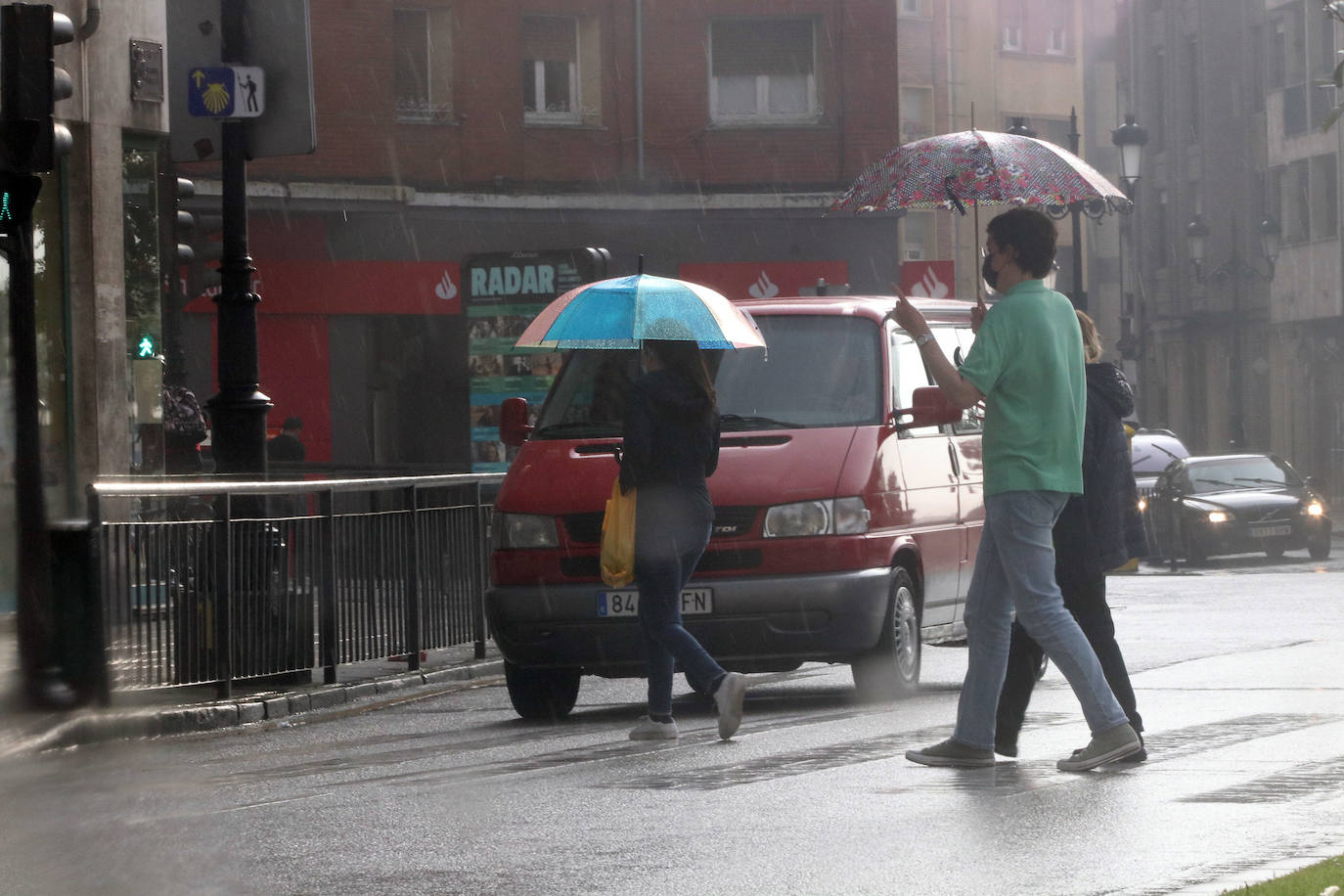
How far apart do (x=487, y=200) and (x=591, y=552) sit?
20.0 meters

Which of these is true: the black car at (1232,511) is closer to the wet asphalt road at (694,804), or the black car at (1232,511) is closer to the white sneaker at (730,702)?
the wet asphalt road at (694,804)

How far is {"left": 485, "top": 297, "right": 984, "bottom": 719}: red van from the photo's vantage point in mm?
11438

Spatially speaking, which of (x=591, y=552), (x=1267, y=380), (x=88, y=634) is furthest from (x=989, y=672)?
(x=1267, y=380)

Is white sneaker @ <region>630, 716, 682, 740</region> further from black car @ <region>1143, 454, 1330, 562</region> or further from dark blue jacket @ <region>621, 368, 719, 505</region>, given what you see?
black car @ <region>1143, 454, 1330, 562</region>

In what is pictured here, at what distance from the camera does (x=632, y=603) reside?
37.6ft

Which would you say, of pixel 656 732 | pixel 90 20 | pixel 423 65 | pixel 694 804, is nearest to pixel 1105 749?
pixel 694 804

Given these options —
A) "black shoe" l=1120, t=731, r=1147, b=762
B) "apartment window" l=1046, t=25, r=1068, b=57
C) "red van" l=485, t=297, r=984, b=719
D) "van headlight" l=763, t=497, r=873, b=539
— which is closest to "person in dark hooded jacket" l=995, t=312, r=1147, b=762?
"black shoe" l=1120, t=731, r=1147, b=762

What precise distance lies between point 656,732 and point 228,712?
2740mm

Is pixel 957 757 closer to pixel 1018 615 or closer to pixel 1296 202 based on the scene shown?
pixel 1018 615

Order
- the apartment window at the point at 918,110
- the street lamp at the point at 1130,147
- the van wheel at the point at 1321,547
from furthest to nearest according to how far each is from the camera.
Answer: the apartment window at the point at 918,110
the street lamp at the point at 1130,147
the van wheel at the point at 1321,547

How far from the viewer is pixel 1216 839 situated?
714cm

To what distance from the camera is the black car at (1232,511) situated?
30.6 m

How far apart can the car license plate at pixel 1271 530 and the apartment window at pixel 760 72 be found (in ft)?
26.4

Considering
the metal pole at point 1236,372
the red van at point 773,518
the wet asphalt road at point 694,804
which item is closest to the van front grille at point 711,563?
the red van at point 773,518
